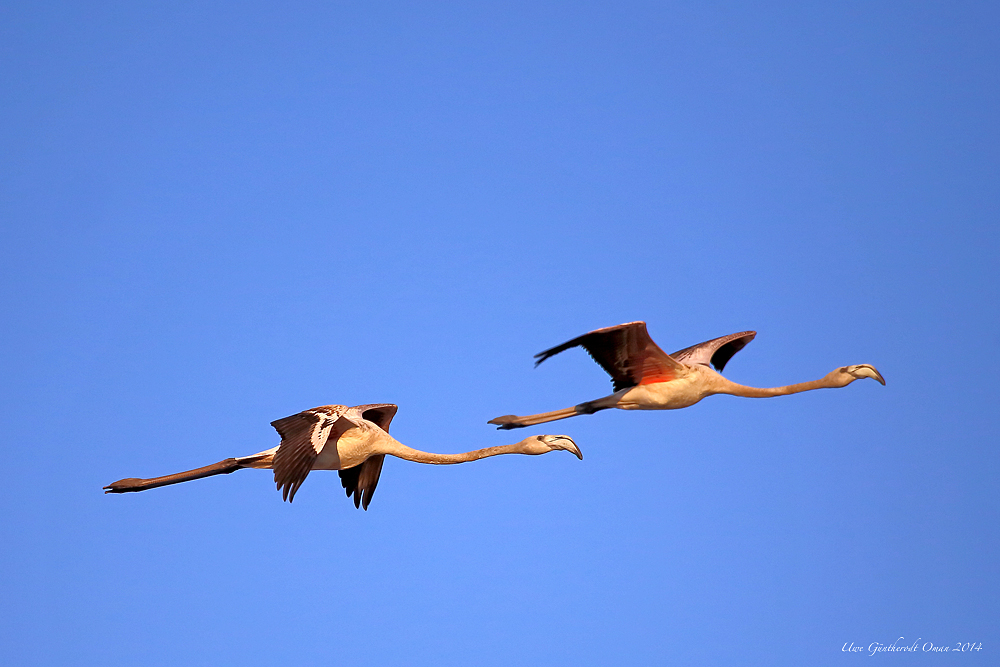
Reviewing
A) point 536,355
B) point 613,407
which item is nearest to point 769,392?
point 613,407

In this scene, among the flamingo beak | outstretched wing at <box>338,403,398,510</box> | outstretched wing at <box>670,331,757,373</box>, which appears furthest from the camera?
outstretched wing at <box>338,403,398,510</box>

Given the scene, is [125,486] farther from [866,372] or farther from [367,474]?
[866,372]

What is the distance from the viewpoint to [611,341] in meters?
23.2

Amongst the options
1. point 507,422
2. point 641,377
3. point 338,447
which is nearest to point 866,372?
point 641,377

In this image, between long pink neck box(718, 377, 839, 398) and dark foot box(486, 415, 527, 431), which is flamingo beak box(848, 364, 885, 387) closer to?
long pink neck box(718, 377, 839, 398)

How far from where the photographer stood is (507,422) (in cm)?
2394

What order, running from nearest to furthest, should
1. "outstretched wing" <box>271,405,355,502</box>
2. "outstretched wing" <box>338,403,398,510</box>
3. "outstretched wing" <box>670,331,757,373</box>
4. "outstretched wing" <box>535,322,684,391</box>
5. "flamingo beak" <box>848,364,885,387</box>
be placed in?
"outstretched wing" <box>271,405,355,502</box> < "outstretched wing" <box>535,322,684,391</box> < "flamingo beak" <box>848,364,885,387</box> < "outstretched wing" <box>670,331,757,373</box> < "outstretched wing" <box>338,403,398,510</box>

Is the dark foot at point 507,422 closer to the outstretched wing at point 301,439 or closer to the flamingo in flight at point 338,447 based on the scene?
the flamingo in flight at point 338,447

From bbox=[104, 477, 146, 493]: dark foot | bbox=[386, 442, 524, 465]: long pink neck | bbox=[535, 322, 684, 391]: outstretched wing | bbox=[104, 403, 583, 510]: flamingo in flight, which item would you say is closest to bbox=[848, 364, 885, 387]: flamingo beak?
bbox=[535, 322, 684, 391]: outstretched wing

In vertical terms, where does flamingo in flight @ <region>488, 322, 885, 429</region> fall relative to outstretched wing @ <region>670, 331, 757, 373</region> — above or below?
below

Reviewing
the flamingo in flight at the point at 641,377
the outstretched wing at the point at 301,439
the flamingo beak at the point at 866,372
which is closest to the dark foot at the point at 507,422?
the flamingo in flight at the point at 641,377

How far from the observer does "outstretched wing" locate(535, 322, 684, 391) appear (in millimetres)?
22953

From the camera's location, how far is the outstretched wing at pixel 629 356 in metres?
23.0

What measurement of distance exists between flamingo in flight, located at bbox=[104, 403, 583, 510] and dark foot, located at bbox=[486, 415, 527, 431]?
45 centimetres
